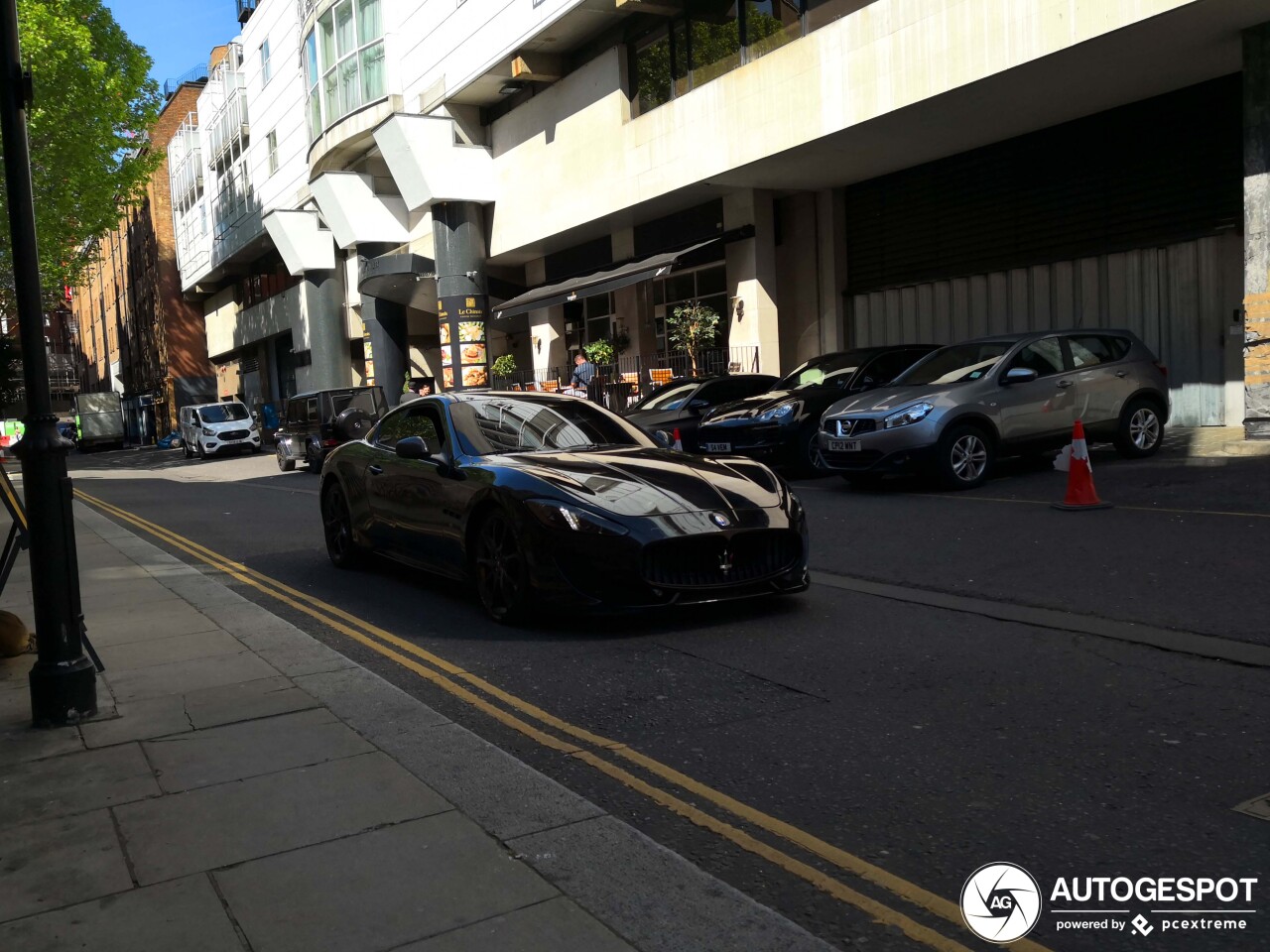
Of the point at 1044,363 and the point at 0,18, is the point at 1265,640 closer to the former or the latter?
the point at 0,18

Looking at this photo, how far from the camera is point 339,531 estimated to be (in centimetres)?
921

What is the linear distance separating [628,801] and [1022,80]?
45.9ft

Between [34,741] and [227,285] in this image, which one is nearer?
[34,741]

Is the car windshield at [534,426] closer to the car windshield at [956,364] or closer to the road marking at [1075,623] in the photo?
the road marking at [1075,623]

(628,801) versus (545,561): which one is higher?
(545,561)

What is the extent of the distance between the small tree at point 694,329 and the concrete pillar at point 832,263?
2.29 meters

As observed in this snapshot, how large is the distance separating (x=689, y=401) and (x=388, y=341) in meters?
21.5

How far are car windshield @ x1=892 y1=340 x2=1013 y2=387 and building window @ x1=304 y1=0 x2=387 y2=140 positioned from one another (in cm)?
2267

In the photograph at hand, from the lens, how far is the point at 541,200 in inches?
1059

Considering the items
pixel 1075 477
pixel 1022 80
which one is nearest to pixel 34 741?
pixel 1075 477

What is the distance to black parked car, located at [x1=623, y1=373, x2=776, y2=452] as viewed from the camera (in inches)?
627

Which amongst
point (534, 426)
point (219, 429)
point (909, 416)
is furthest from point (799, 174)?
point (219, 429)

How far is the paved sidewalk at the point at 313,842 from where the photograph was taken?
2.87 metres

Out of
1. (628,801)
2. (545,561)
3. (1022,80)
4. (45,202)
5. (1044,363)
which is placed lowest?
(628,801)
